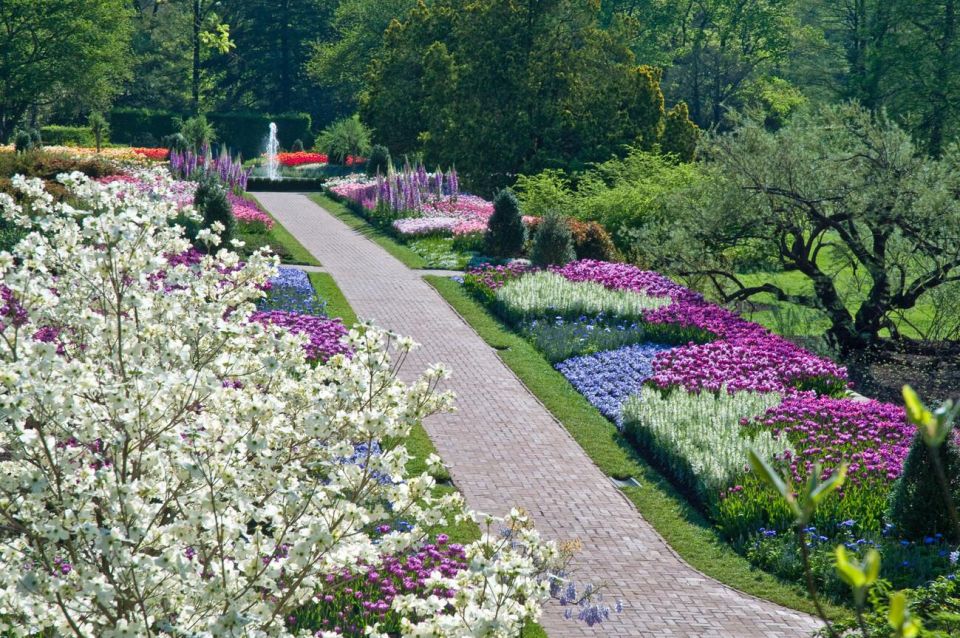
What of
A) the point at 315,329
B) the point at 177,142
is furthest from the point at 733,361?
the point at 177,142

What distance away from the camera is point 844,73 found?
1721 inches

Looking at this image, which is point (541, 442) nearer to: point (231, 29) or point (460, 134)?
point (460, 134)

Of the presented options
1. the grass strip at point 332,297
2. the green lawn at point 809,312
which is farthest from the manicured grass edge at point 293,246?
the green lawn at point 809,312

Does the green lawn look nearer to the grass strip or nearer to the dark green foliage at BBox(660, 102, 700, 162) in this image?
the grass strip

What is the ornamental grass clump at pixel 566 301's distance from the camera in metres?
17.9

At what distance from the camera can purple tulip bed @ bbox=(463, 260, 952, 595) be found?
941 cm

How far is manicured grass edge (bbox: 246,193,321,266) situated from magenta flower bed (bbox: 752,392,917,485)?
41.7 ft

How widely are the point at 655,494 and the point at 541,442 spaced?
6.03 ft

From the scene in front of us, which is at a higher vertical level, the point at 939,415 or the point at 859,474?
the point at 939,415

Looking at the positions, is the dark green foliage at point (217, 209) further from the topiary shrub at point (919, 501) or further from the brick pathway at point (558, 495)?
the topiary shrub at point (919, 501)

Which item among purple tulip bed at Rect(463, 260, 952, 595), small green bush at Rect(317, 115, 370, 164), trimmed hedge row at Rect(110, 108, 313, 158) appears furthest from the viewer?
trimmed hedge row at Rect(110, 108, 313, 158)

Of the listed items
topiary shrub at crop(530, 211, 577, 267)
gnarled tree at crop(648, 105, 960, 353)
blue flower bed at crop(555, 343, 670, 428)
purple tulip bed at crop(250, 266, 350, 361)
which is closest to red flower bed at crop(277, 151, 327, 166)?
purple tulip bed at crop(250, 266, 350, 361)

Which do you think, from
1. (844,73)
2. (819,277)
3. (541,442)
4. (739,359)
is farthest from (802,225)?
(844,73)

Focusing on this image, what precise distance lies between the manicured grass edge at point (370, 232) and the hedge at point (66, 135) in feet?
68.3
